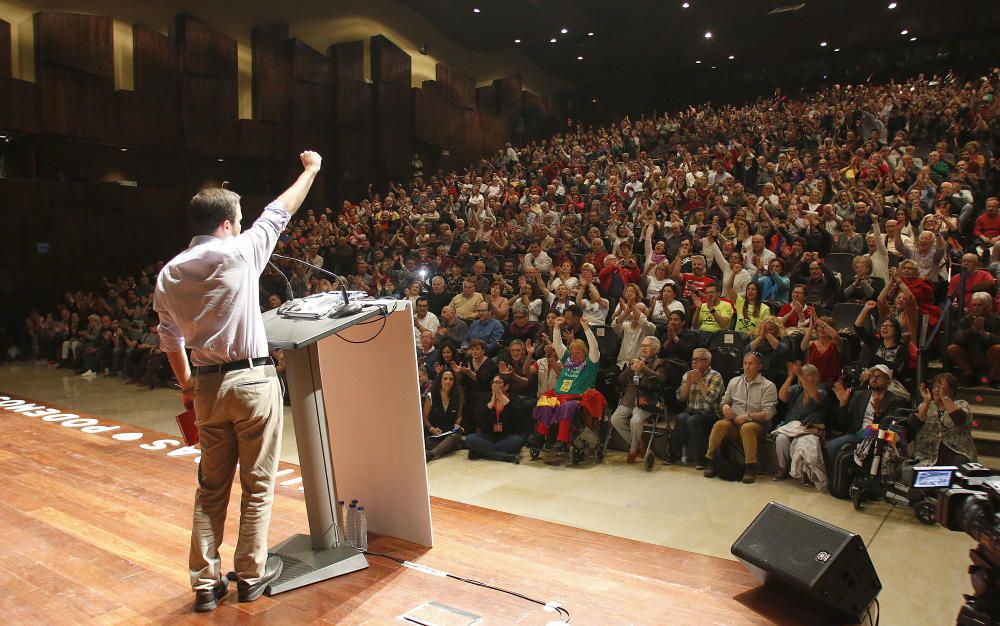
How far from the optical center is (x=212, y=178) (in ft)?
45.6

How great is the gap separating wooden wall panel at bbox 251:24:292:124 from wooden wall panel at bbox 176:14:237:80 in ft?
1.98

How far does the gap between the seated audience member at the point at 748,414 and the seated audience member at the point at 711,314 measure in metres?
0.90

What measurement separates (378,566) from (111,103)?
12081 mm

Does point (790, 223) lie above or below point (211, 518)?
above

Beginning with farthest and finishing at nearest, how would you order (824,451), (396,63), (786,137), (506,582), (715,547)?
1. (396,63)
2. (786,137)
3. (824,451)
4. (715,547)
5. (506,582)

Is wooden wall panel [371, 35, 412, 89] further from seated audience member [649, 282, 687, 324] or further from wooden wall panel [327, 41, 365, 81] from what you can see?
seated audience member [649, 282, 687, 324]

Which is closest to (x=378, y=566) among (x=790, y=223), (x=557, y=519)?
(x=557, y=519)

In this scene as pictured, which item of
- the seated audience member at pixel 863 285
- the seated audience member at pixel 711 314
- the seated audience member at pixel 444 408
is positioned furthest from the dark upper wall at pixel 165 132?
the seated audience member at pixel 863 285

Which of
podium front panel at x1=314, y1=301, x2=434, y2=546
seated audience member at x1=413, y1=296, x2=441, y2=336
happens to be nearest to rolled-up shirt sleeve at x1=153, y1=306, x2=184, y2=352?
podium front panel at x1=314, y1=301, x2=434, y2=546

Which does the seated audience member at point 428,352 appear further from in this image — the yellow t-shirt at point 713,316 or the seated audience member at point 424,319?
the yellow t-shirt at point 713,316

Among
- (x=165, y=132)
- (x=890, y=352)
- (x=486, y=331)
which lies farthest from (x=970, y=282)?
(x=165, y=132)

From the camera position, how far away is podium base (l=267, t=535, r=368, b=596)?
2.53 metres

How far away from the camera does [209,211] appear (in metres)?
2.36

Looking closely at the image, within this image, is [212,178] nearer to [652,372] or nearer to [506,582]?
[652,372]
